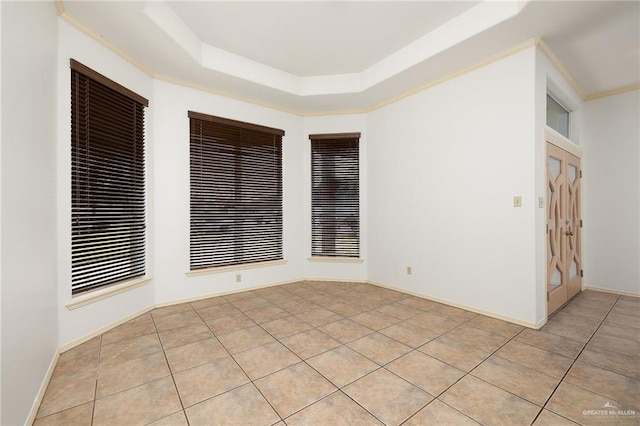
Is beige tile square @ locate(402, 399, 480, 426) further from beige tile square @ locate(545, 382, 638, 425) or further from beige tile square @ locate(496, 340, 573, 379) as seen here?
beige tile square @ locate(496, 340, 573, 379)

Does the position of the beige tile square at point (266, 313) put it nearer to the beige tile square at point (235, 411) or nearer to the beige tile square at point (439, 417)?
the beige tile square at point (235, 411)

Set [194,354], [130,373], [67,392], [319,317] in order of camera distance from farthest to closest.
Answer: [319,317] < [194,354] < [130,373] < [67,392]

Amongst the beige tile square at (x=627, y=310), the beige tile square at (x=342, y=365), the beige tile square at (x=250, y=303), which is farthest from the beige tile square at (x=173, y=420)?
the beige tile square at (x=627, y=310)

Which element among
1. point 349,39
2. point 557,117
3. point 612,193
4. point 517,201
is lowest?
point 517,201

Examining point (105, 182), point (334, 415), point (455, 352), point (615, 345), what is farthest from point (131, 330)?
point (615, 345)

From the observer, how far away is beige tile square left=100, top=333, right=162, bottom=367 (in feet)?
7.35

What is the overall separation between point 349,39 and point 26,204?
10.8 feet

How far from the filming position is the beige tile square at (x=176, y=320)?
287cm

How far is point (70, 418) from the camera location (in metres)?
1.58

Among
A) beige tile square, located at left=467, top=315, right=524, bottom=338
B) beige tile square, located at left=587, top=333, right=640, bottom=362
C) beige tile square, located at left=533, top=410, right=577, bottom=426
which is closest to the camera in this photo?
beige tile square, located at left=533, top=410, right=577, bottom=426

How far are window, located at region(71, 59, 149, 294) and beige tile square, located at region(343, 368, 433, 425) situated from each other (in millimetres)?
2650

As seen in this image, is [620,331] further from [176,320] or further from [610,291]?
[176,320]

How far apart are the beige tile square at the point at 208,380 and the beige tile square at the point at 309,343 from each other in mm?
512

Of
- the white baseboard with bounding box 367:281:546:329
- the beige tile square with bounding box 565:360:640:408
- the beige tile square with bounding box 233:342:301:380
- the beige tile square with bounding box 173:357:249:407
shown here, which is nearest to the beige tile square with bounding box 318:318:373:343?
the beige tile square with bounding box 233:342:301:380
